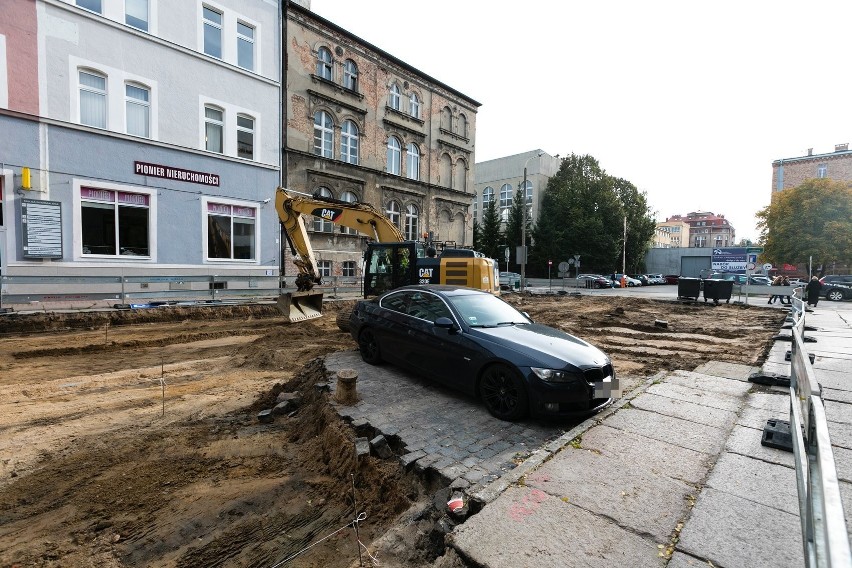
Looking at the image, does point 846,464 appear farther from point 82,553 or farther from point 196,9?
point 196,9

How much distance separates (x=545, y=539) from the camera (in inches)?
111

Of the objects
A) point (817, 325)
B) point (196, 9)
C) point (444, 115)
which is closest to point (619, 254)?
point (444, 115)

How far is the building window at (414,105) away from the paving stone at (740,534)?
28.1 metres

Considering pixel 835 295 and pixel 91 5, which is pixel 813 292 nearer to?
pixel 835 295

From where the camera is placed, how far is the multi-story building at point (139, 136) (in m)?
13.5

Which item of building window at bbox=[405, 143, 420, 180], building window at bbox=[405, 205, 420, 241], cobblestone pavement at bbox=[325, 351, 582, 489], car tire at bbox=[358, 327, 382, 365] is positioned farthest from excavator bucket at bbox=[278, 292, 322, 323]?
building window at bbox=[405, 143, 420, 180]

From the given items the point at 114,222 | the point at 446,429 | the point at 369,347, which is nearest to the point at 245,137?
the point at 114,222

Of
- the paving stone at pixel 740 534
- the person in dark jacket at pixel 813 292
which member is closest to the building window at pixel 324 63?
the paving stone at pixel 740 534

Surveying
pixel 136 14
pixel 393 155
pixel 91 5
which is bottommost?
pixel 393 155

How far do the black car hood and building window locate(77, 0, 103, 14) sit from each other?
18.2 metres

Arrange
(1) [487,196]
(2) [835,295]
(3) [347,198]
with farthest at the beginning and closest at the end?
1. (1) [487,196]
2. (2) [835,295]
3. (3) [347,198]

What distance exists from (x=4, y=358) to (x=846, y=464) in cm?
1321

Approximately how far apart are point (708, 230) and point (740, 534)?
15204cm

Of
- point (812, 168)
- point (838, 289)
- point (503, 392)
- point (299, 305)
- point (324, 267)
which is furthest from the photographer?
point (812, 168)
